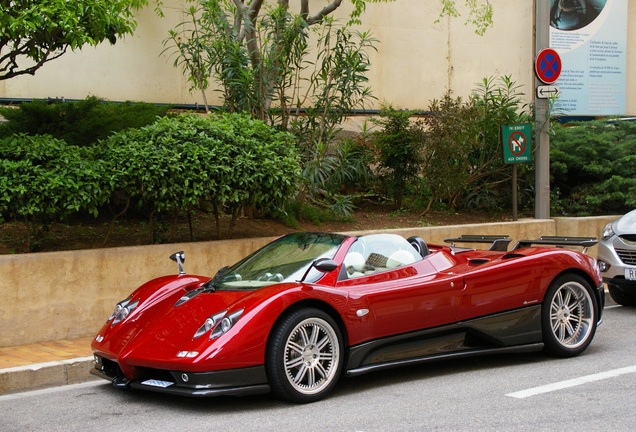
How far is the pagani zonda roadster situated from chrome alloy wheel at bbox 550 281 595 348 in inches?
0.5

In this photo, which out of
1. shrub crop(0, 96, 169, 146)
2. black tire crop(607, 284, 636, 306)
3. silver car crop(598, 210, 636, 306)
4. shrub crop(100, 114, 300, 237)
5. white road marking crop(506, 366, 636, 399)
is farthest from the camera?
shrub crop(0, 96, 169, 146)

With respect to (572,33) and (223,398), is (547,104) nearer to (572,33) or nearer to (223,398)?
(572,33)

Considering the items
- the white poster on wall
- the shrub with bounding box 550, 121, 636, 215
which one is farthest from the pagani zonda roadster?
the white poster on wall

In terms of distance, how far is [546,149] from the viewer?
41.5 ft

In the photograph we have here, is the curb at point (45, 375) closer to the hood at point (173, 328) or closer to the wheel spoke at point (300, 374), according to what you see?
the hood at point (173, 328)

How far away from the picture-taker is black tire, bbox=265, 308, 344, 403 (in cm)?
582

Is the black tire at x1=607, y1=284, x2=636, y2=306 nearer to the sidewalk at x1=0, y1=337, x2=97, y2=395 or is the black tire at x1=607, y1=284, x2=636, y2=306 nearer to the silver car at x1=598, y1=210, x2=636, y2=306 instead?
the silver car at x1=598, y1=210, x2=636, y2=306

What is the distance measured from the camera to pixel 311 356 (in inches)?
237

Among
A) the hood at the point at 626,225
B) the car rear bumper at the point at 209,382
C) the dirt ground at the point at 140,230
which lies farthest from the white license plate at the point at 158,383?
the hood at the point at 626,225

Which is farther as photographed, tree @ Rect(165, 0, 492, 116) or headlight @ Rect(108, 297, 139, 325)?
tree @ Rect(165, 0, 492, 116)

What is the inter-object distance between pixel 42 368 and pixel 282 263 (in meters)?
2.31

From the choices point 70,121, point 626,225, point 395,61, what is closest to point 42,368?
point 70,121

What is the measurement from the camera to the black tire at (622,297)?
10.4 meters

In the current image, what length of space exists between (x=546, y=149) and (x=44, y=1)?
777 cm
